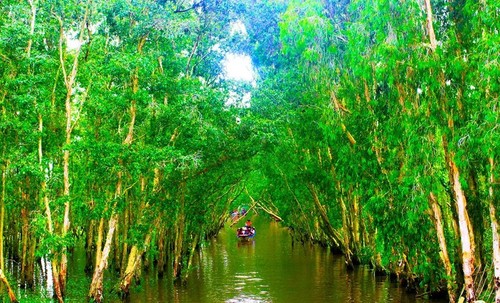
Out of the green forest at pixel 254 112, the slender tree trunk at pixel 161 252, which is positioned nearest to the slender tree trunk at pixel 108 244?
the green forest at pixel 254 112

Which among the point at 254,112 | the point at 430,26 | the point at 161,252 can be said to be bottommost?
the point at 161,252

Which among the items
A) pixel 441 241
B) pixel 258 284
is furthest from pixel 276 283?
pixel 441 241

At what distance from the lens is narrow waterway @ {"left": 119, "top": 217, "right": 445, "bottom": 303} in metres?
21.7

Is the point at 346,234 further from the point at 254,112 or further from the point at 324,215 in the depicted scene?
the point at 254,112

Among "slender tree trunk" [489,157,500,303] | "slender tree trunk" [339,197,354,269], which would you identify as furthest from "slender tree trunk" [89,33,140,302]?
"slender tree trunk" [339,197,354,269]

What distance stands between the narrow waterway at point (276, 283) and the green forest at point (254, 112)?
1.42 m

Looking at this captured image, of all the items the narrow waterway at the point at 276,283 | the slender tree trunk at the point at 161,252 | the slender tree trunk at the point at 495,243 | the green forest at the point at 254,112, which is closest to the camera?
the slender tree trunk at the point at 495,243

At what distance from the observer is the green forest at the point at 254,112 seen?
1309 centimetres

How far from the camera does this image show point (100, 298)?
18.6 meters

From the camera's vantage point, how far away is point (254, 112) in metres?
24.3

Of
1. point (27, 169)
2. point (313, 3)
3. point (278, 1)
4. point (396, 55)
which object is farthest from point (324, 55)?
point (27, 169)

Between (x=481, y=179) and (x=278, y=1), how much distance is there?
9696 millimetres

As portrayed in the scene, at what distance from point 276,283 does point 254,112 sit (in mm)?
8011

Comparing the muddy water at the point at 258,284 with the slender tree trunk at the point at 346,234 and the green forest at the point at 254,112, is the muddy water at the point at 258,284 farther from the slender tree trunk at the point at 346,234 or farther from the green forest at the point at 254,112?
the green forest at the point at 254,112
